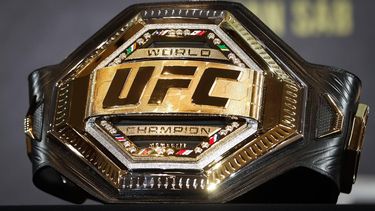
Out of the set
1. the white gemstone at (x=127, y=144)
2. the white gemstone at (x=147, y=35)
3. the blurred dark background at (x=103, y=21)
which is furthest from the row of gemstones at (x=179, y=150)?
the blurred dark background at (x=103, y=21)

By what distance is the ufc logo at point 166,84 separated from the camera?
0.87 metres

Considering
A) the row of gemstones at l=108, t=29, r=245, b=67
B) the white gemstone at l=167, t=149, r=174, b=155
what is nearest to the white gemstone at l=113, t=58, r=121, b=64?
the row of gemstones at l=108, t=29, r=245, b=67

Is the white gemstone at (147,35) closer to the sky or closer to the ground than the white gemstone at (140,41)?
closer to the sky

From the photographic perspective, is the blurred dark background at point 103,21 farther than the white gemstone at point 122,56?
Yes

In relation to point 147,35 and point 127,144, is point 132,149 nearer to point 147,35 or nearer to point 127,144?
point 127,144

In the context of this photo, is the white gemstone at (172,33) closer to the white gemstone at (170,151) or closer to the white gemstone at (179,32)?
the white gemstone at (179,32)

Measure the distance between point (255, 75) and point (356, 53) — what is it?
0.88 metres

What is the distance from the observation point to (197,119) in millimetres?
875

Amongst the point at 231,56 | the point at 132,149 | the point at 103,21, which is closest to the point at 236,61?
the point at 231,56

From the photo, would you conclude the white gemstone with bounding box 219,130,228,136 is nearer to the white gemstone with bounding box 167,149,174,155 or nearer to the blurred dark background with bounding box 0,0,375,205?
the white gemstone with bounding box 167,149,174,155

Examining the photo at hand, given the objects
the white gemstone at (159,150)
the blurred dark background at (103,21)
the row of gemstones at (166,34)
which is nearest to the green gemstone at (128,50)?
the row of gemstones at (166,34)

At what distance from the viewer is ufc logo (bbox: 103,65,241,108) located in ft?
2.87

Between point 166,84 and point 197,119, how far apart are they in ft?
0.13

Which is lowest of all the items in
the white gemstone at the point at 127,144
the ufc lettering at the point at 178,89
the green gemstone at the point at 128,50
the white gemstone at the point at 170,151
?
the white gemstone at the point at 170,151
